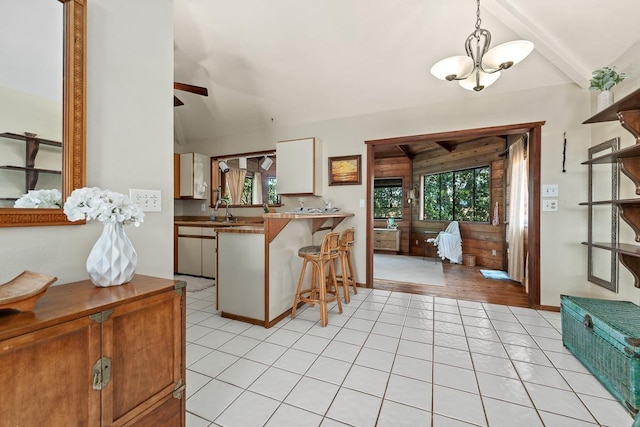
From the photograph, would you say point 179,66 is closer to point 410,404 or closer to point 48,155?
point 48,155

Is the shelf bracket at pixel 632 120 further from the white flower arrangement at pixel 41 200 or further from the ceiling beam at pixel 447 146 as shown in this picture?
the ceiling beam at pixel 447 146

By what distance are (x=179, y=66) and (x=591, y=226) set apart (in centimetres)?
508

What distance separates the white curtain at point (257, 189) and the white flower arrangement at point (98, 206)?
206 inches

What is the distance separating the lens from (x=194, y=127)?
4.77m

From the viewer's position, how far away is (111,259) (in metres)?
1.00

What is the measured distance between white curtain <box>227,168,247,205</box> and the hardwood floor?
10.0 feet

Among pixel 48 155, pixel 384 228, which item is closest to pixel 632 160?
pixel 48 155

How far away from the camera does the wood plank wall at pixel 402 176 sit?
6.81m

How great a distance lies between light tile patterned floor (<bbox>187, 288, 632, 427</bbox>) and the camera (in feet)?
4.64

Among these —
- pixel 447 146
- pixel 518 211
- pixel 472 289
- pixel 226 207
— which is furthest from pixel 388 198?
pixel 226 207

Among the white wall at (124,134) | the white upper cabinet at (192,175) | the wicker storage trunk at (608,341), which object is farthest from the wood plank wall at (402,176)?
the white wall at (124,134)

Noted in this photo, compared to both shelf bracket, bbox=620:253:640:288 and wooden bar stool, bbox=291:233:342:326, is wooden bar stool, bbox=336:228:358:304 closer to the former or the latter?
wooden bar stool, bbox=291:233:342:326

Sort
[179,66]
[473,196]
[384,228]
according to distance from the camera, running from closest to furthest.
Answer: [179,66] → [473,196] → [384,228]

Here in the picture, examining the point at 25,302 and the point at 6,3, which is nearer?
the point at 25,302
